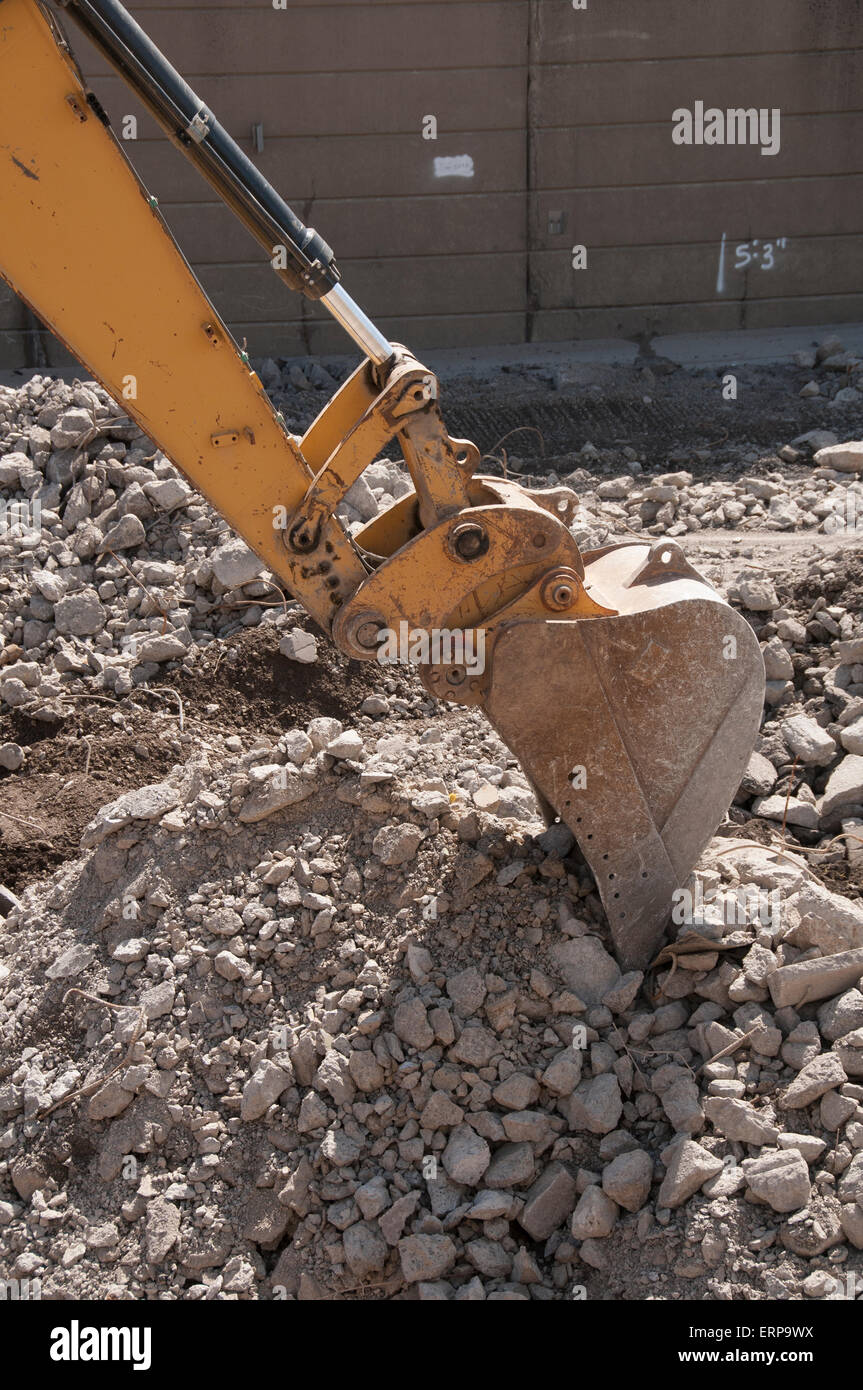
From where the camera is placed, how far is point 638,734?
3.70 meters

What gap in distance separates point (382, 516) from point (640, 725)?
3.17 feet

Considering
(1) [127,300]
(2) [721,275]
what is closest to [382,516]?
(1) [127,300]

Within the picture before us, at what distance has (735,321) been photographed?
36.8 feet

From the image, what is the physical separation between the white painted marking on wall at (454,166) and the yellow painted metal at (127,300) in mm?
8007

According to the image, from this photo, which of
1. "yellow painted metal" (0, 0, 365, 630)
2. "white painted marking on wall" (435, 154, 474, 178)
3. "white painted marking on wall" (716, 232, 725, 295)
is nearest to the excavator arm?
"yellow painted metal" (0, 0, 365, 630)

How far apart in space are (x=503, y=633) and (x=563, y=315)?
321 inches

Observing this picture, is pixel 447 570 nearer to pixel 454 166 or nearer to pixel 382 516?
pixel 382 516

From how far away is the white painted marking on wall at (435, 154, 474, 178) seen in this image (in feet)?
34.0

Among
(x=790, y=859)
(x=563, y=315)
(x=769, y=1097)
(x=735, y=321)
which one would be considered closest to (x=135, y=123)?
(x=563, y=315)

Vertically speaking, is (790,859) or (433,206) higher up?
(433,206)

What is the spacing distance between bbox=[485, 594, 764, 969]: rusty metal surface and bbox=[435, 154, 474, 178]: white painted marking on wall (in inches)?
305

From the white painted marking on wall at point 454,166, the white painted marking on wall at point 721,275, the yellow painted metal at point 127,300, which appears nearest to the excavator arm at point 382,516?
A: the yellow painted metal at point 127,300

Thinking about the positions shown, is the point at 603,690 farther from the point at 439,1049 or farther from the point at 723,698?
the point at 439,1049

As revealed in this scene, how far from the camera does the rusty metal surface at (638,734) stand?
11.8ft
